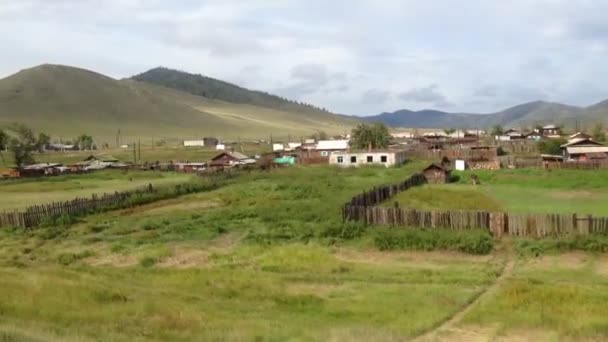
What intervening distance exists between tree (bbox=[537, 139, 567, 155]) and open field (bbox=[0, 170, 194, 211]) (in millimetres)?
47079

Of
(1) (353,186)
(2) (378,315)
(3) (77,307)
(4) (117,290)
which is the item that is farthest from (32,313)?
(1) (353,186)

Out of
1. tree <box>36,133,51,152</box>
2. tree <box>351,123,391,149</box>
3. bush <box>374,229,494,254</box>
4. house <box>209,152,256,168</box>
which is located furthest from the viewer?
tree <box>36,133,51,152</box>

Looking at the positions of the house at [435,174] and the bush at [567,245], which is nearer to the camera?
the bush at [567,245]

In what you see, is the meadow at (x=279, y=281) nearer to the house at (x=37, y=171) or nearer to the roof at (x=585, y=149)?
the house at (x=37, y=171)

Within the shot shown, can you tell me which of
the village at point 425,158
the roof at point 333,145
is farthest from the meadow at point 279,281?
the roof at point 333,145

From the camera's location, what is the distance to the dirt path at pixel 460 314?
53.2ft

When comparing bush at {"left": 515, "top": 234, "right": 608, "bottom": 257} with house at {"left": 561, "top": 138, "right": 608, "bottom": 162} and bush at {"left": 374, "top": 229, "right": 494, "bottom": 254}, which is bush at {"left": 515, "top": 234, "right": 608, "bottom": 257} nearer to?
bush at {"left": 374, "top": 229, "right": 494, "bottom": 254}

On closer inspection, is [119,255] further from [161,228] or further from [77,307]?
[77,307]

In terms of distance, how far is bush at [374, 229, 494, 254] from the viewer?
2808cm

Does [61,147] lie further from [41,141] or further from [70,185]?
[70,185]

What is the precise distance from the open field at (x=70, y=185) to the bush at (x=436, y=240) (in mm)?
29016

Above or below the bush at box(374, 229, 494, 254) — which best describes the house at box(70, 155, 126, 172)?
above

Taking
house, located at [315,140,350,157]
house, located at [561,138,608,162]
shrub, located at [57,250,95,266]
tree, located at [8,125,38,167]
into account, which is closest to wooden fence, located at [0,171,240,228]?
shrub, located at [57,250,95,266]

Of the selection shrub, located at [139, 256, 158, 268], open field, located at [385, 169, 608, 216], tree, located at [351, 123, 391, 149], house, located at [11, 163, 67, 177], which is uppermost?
tree, located at [351, 123, 391, 149]
